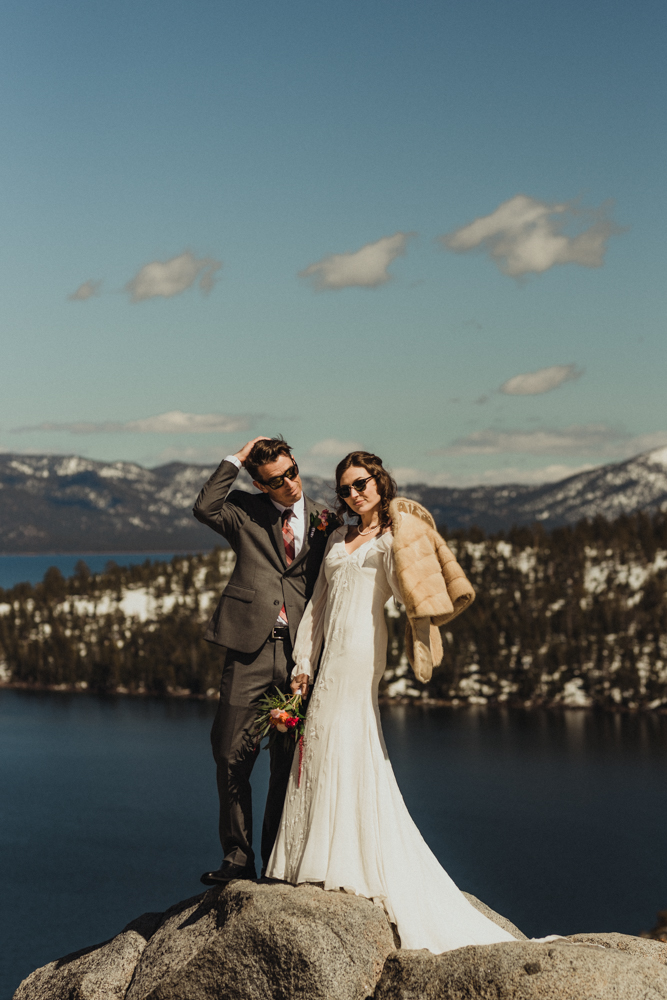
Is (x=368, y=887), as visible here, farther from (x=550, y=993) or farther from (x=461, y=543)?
(x=461, y=543)

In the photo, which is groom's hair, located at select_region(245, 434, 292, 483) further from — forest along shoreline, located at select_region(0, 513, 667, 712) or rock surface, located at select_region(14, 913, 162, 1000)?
forest along shoreline, located at select_region(0, 513, 667, 712)

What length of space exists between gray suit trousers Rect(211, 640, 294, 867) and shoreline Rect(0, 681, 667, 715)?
258 feet

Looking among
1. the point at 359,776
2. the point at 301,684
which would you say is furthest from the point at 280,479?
the point at 359,776

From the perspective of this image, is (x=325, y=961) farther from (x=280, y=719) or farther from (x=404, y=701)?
(x=404, y=701)

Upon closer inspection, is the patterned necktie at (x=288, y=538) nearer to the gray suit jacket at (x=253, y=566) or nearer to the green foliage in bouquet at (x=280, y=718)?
the gray suit jacket at (x=253, y=566)

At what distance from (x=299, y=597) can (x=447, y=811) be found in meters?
43.4

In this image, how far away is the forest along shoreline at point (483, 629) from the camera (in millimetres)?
90875

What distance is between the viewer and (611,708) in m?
86.3

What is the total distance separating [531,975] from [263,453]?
383 cm

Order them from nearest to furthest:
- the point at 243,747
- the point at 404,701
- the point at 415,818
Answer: the point at 243,747 → the point at 415,818 → the point at 404,701

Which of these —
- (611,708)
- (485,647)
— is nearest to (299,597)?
(611,708)

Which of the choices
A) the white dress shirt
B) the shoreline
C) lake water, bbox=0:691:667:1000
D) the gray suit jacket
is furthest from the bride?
the shoreline

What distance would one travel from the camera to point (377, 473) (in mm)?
6984

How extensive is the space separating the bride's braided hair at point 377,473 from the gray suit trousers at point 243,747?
127 centimetres
